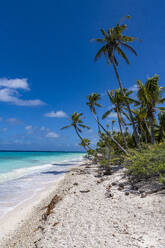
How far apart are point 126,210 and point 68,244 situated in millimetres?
1643

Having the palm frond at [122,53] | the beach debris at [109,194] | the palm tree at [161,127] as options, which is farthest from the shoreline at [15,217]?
the palm tree at [161,127]

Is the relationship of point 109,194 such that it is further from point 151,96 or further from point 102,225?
point 151,96

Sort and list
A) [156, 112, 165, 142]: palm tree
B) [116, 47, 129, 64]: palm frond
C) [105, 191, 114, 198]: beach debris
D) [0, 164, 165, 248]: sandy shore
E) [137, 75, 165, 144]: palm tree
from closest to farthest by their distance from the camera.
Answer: [0, 164, 165, 248]: sandy shore < [105, 191, 114, 198]: beach debris < [137, 75, 165, 144]: palm tree < [116, 47, 129, 64]: palm frond < [156, 112, 165, 142]: palm tree

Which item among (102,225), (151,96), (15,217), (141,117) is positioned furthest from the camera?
(141,117)

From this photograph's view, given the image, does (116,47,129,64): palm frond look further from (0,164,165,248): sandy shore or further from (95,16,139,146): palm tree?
(0,164,165,248): sandy shore

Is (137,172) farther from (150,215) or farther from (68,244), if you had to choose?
(68,244)

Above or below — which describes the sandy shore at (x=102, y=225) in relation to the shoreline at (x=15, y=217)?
above

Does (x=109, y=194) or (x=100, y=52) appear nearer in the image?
(x=109, y=194)

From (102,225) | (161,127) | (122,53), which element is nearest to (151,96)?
(122,53)

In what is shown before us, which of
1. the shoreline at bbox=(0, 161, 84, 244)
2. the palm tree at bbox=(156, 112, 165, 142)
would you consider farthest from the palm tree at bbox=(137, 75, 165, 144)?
the shoreline at bbox=(0, 161, 84, 244)

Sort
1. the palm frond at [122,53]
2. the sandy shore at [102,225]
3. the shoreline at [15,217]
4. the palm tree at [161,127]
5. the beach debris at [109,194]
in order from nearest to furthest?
the sandy shore at [102,225]
the shoreline at [15,217]
the beach debris at [109,194]
the palm frond at [122,53]
the palm tree at [161,127]

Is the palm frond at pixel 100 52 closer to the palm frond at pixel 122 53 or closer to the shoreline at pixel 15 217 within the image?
the palm frond at pixel 122 53

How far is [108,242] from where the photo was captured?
2.52 metres

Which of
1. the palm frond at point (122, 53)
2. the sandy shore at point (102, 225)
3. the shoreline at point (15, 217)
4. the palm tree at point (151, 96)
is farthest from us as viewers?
the palm frond at point (122, 53)
